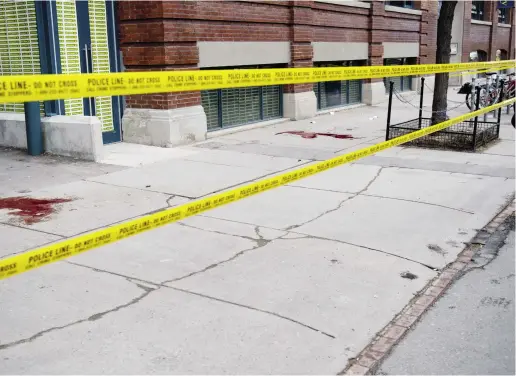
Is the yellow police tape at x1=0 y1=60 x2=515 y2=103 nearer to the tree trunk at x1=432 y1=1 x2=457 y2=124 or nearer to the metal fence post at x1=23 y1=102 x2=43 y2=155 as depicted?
the metal fence post at x1=23 y1=102 x2=43 y2=155

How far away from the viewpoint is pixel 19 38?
35.2 ft

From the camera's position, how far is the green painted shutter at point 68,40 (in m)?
10.4

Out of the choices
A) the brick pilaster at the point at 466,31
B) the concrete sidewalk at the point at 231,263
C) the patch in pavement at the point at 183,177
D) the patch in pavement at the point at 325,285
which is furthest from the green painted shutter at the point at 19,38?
the brick pilaster at the point at 466,31

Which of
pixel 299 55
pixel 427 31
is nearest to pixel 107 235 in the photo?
pixel 299 55

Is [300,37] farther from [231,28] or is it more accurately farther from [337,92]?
[337,92]

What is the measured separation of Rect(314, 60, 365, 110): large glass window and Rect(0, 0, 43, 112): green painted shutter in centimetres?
901

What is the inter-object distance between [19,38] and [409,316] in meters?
9.25

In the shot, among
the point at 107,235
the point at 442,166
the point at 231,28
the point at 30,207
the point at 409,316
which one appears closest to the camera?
the point at 107,235

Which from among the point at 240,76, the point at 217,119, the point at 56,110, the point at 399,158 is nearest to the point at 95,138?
the point at 56,110

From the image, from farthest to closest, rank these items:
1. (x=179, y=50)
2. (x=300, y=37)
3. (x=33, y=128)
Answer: (x=300, y=37) < (x=179, y=50) < (x=33, y=128)

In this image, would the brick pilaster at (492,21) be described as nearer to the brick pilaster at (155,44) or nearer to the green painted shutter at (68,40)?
the brick pilaster at (155,44)

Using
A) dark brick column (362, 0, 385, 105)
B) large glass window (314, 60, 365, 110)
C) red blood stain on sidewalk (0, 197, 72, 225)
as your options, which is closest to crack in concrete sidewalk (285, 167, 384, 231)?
red blood stain on sidewalk (0, 197, 72, 225)

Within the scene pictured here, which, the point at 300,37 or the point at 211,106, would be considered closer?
the point at 211,106

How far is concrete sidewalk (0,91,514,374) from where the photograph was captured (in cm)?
381
